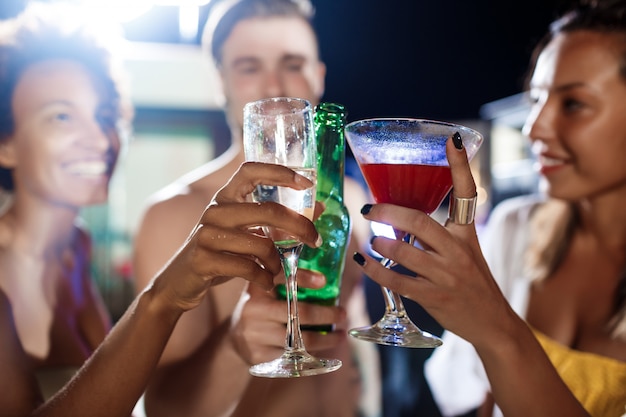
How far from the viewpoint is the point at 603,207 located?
94.9 inches

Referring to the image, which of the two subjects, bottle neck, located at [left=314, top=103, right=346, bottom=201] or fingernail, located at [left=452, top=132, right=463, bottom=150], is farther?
bottle neck, located at [left=314, top=103, right=346, bottom=201]

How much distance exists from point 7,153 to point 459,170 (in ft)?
4.75

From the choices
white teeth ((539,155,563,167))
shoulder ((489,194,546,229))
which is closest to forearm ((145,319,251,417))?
white teeth ((539,155,563,167))

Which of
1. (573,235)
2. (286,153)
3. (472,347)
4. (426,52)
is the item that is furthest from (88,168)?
(426,52)

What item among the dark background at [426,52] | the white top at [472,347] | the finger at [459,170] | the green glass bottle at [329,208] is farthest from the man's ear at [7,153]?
the dark background at [426,52]

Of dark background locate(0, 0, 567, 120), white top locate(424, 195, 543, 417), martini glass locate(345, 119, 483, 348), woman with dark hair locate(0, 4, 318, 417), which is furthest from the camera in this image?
dark background locate(0, 0, 567, 120)

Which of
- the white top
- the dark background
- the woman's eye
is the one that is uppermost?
the dark background

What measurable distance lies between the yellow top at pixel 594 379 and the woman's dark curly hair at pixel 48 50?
1800 mm

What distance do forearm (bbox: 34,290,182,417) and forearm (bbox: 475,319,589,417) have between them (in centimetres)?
69

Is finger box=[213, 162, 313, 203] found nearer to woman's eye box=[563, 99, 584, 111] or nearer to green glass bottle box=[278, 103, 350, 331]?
green glass bottle box=[278, 103, 350, 331]

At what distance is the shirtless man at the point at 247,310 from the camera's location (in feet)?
4.61

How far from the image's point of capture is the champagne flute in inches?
43.8

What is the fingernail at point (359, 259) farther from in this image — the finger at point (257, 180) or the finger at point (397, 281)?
the finger at point (257, 180)

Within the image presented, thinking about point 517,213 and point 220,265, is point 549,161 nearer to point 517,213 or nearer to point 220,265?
point 517,213
